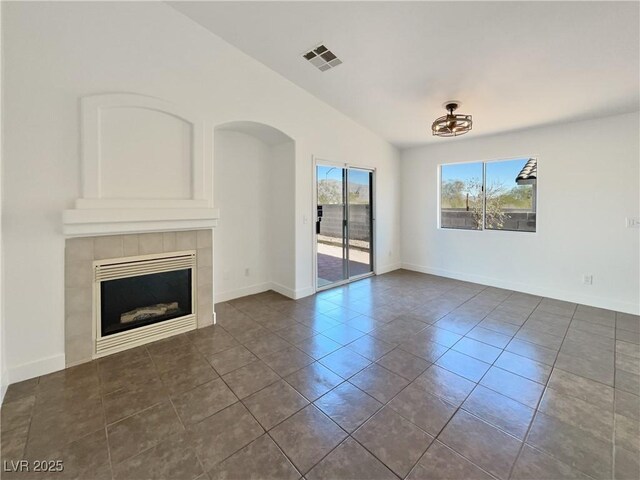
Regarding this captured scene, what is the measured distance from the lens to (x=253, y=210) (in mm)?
4445

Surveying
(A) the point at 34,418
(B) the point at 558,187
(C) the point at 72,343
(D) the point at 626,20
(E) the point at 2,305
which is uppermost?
(D) the point at 626,20

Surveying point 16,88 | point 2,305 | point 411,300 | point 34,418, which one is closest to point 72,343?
point 2,305

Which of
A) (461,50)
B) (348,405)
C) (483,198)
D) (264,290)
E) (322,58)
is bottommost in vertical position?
(348,405)

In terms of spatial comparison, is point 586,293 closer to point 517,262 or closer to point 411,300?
point 517,262

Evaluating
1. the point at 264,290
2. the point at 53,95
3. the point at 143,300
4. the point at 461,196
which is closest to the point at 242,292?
the point at 264,290

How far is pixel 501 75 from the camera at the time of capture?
9.81 ft

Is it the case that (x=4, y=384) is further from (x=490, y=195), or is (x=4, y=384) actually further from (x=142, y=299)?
(x=490, y=195)

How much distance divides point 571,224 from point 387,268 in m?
2.99

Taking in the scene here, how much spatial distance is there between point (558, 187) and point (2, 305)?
20.8 feet

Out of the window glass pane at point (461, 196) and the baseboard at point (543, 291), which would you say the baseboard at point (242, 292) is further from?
the window glass pane at point (461, 196)

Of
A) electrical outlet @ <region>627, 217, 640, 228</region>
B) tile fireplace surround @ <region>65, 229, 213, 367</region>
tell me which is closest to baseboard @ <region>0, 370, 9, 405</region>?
tile fireplace surround @ <region>65, 229, 213, 367</region>

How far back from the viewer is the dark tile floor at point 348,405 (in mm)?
1549

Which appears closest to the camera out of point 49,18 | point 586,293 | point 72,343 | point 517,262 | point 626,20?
point 626,20

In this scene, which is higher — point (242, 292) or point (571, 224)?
point (571, 224)
